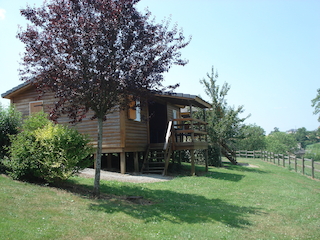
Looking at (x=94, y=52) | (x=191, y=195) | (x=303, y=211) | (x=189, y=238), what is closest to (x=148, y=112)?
(x=191, y=195)

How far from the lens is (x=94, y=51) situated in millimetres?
7707

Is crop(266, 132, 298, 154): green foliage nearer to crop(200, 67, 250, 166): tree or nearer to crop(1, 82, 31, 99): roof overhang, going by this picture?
crop(200, 67, 250, 166): tree

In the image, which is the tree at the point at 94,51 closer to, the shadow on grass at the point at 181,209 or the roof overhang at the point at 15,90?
the shadow on grass at the point at 181,209

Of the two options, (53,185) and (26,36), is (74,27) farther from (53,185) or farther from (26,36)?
(53,185)

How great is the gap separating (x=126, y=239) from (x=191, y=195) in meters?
4.64

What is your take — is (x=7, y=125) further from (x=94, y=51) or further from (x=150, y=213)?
(x=150, y=213)

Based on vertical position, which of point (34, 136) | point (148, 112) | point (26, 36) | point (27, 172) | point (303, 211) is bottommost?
point (303, 211)

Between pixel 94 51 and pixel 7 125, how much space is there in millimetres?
5258

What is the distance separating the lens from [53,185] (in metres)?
9.02

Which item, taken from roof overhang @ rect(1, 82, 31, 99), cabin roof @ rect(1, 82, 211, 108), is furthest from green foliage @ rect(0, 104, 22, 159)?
roof overhang @ rect(1, 82, 31, 99)

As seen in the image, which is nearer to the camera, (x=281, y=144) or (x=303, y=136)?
(x=281, y=144)

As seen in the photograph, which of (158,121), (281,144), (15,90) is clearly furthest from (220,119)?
(281,144)

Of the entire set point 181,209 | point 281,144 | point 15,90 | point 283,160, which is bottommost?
point 181,209

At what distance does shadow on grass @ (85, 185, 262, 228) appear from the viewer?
664 cm
